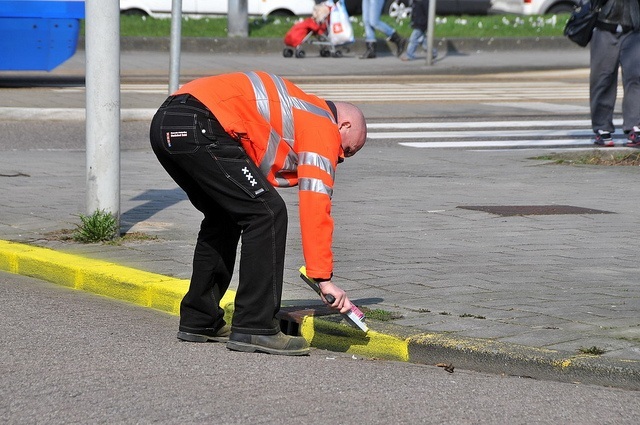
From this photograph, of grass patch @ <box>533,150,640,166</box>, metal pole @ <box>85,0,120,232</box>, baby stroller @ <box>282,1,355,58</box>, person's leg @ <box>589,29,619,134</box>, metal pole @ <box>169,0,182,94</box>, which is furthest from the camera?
baby stroller @ <box>282,1,355,58</box>

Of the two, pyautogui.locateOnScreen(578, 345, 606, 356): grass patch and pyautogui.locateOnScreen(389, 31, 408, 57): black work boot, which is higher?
pyautogui.locateOnScreen(578, 345, 606, 356): grass patch

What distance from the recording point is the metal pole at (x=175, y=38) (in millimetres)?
10680

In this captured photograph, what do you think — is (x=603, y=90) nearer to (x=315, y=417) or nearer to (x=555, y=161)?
(x=555, y=161)

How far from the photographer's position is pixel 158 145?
5.36m

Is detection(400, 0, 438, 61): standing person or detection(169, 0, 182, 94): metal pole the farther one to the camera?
detection(400, 0, 438, 61): standing person

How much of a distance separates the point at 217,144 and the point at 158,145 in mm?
268

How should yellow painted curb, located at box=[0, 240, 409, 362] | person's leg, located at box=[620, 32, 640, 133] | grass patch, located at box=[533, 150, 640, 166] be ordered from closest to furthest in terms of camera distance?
yellow painted curb, located at box=[0, 240, 409, 362], grass patch, located at box=[533, 150, 640, 166], person's leg, located at box=[620, 32, 640, 133]

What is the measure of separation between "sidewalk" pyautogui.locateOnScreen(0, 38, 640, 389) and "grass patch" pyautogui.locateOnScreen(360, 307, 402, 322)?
0.15ft

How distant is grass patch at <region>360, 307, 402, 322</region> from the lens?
5812 mm

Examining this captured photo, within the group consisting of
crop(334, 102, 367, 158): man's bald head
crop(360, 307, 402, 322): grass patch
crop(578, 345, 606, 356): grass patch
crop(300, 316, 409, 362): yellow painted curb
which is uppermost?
crop(334, 102, 367, 158): man's bald head

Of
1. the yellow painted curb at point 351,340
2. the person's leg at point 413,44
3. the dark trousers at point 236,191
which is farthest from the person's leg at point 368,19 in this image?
the dark trousers at point 236,191

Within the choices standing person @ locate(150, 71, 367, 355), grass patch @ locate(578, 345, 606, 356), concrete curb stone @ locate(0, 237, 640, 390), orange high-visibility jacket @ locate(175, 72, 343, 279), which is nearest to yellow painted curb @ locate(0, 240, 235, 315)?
concrete curb stone @ locate(0, 237, 640, 390)

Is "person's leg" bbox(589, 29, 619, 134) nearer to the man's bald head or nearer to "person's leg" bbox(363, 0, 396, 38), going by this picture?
the man's bald head

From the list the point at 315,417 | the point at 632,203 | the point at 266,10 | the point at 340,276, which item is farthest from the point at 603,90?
the point at 266,10
